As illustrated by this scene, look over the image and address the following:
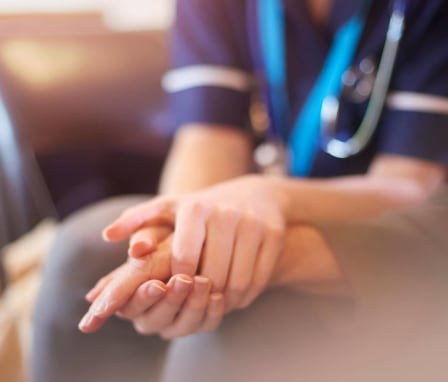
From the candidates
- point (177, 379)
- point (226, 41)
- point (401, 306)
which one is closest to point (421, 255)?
point (401, 306)

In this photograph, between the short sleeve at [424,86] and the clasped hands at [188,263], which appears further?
the short sleeve at [424,86]

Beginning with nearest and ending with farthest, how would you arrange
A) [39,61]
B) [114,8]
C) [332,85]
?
[332,85], [39,61], [114,8]

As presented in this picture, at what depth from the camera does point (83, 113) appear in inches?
31.8

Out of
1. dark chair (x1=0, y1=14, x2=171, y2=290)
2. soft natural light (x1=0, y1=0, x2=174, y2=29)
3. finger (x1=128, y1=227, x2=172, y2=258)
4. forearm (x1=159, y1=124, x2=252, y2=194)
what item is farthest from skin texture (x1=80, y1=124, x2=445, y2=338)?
soft natural light (x1=0, y1=0, x2=174, y2=29)

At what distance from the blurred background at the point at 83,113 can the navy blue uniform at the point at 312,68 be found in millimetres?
227

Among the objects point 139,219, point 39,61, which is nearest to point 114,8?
point 39,61

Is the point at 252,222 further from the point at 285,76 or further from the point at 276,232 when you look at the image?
the point at 285,76

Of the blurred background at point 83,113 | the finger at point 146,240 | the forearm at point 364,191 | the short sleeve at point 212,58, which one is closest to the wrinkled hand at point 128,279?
the finger at point 146,240

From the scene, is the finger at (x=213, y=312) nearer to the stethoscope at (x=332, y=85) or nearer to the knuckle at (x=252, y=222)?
the knuckle at (x=252, y=222)

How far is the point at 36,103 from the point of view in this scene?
0.78m

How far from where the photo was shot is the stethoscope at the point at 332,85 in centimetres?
50

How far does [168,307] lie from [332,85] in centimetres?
30

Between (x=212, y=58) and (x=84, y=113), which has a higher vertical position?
(x=212, y=58)

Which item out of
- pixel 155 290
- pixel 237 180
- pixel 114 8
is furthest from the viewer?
pixel 114 8
